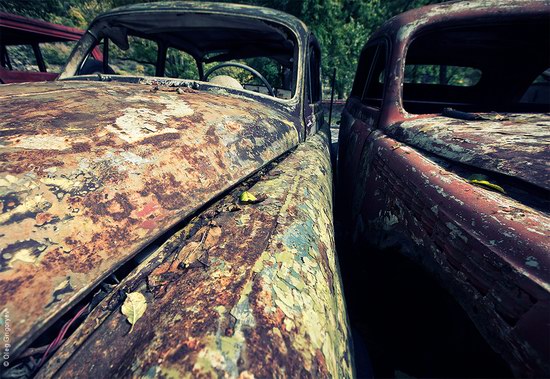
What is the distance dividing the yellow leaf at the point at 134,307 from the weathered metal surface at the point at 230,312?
0.01m

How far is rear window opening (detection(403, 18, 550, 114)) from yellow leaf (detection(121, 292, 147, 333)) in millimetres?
2063

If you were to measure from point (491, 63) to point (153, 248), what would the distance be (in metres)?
3.70

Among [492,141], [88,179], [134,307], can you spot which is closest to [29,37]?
[88,179]

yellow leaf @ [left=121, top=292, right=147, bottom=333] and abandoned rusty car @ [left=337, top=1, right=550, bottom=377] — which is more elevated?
abandoned rusty car @ [left=337, top=1, right=550, bottom=377]

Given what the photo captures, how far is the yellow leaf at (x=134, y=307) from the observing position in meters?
0.55

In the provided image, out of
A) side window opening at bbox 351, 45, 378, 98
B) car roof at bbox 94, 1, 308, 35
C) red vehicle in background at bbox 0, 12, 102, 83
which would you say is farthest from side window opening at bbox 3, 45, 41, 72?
side window opening at bbox 351, 45, 378, 98

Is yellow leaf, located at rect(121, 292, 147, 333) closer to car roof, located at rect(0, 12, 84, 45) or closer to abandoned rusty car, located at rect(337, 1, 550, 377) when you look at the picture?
abandoned rusty car, located at rect(337, 1, 550, 377)

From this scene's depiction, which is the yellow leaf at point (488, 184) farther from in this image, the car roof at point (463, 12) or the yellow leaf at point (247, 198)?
the car roof at point (463, 12)

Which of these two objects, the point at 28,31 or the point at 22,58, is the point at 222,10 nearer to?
the point at 28,31

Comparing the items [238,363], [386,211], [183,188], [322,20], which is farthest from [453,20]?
[322,20]

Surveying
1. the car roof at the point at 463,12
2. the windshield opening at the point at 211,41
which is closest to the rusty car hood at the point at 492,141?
the car roof at the point at 463,12

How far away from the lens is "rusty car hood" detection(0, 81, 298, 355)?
53cm

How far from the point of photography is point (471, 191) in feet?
2.58

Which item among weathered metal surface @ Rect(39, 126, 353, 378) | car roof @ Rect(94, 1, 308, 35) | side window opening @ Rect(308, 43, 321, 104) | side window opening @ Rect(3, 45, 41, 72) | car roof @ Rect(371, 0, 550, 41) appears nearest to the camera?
weathered metal surface @ Rect(39, 126, 353, 378)
